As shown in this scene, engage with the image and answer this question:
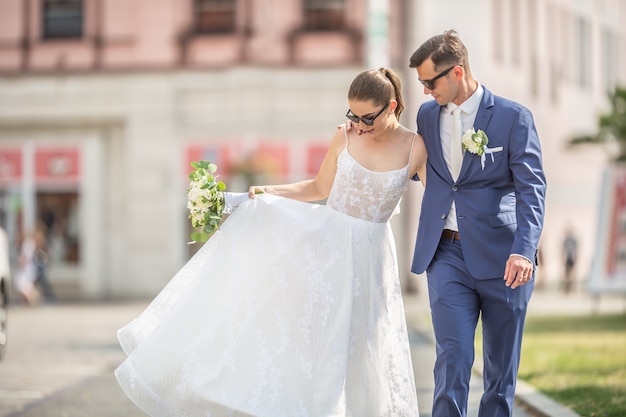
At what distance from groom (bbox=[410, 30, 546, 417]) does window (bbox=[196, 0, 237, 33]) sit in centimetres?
2190

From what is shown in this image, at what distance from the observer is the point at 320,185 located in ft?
20.0

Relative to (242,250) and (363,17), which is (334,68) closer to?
(363,17)

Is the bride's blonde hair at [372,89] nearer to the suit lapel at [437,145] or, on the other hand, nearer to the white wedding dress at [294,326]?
the suit lapel at [437,145]

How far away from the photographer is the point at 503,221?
5328mm

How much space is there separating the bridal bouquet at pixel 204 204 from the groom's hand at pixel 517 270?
1.78 meters

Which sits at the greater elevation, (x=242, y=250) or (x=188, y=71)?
(x=188, y=71)

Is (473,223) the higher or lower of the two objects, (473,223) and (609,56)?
the lower

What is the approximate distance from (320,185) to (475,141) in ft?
3.82

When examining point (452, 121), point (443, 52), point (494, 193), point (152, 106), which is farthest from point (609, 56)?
point (443, 52)

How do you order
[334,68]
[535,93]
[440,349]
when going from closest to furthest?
[440,349], [334,68], [535,93]

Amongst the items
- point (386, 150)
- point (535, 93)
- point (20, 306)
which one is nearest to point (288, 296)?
point (386, 150)

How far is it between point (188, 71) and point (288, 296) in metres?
21.1

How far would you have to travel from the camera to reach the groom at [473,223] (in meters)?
5.20

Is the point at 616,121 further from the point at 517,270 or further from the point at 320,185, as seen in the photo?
the point at 517,270
